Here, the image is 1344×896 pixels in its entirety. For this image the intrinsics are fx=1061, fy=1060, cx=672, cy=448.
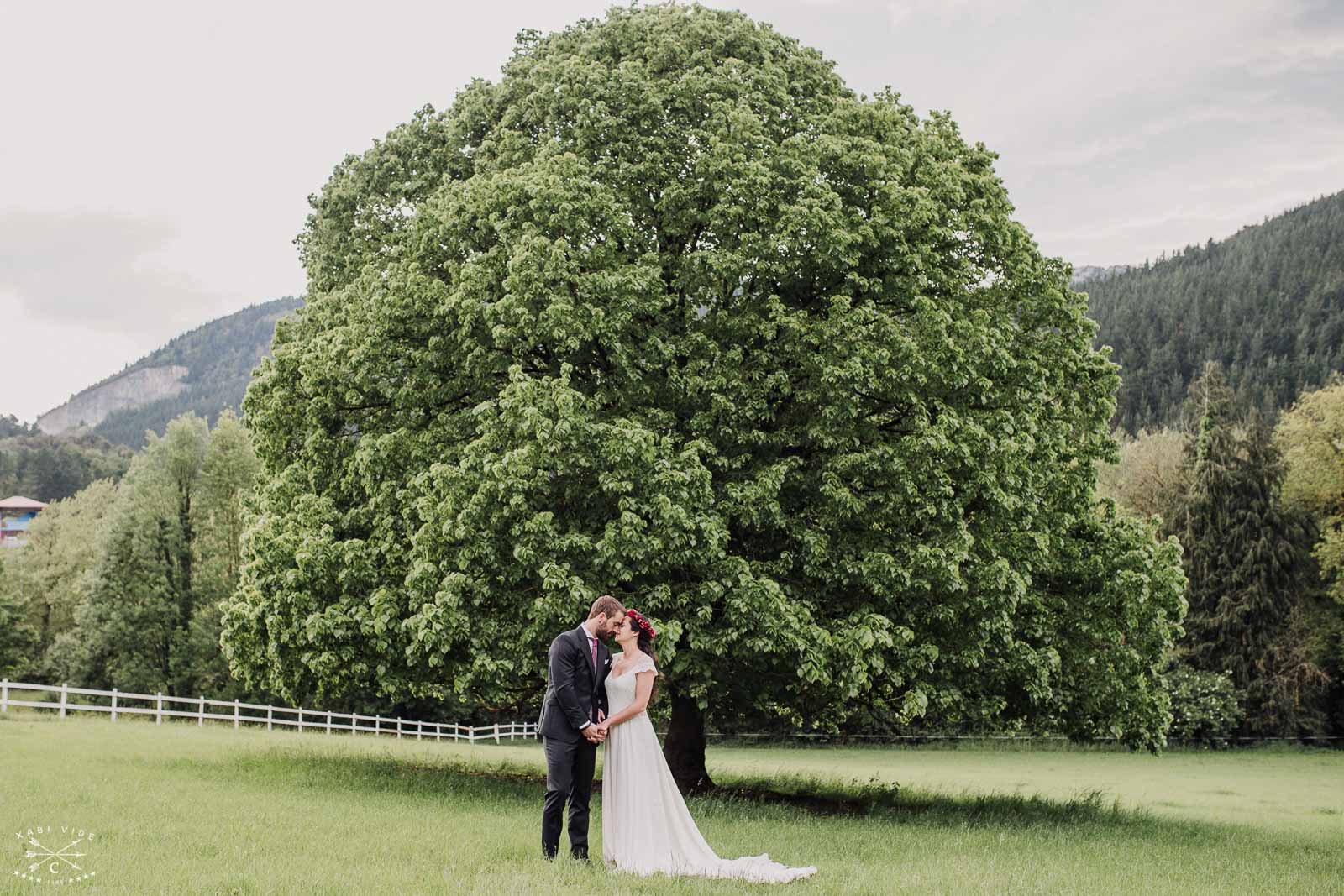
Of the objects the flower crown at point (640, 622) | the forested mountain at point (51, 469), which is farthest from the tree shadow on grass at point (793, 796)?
the forested mountain at point (51, 469)

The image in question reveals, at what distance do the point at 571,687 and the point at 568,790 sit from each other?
3.24ft

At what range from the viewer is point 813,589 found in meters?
17.0

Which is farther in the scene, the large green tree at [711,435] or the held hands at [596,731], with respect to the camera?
the large green tree at [711,435]

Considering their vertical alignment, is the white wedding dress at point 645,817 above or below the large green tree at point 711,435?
below

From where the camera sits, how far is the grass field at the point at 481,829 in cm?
856

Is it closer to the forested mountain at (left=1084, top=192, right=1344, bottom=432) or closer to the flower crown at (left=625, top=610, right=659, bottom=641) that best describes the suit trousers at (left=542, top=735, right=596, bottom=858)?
the flower crown at (left=625, top=610, right=659, bottom=641)

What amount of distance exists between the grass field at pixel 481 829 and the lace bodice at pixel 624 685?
1438 millimetres

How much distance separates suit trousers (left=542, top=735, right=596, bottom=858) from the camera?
9672 millimetres

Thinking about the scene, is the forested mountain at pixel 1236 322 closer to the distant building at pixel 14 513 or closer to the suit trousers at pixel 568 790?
the suit trousers at pixel 568 790

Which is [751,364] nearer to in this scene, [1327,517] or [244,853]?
[244,853]

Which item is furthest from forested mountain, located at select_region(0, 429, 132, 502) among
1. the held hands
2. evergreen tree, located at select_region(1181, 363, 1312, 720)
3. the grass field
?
the held hands

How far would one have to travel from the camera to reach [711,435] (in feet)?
56.4

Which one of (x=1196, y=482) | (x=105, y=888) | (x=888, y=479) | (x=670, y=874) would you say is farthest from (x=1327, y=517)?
(x=105, y=888)

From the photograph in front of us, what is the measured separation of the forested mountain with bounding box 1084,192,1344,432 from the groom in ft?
393
